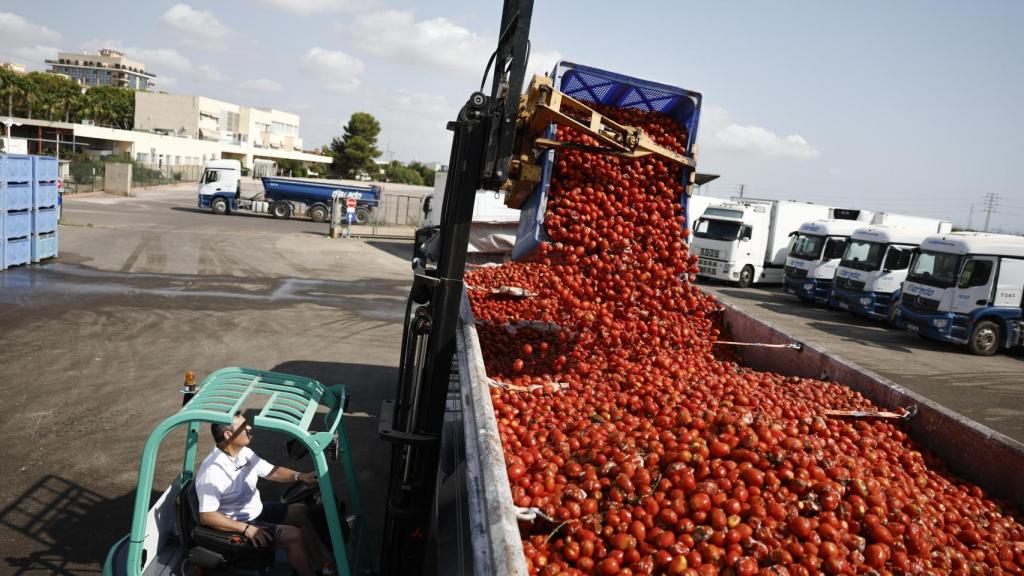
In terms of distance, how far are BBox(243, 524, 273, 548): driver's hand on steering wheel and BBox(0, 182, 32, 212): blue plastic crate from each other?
1514cm

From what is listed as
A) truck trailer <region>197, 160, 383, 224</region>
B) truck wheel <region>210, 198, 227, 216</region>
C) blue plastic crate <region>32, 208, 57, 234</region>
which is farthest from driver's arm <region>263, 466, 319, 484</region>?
truck wheel <region>210, 198, 227, 216</region>

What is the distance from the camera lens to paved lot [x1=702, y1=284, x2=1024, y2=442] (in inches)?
435

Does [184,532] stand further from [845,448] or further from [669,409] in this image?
[845,448]

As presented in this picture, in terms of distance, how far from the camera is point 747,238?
83.5ft

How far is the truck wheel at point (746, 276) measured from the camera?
2592 centimetres

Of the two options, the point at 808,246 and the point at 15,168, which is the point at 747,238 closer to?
the point at 808,246

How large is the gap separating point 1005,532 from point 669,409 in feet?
5.78

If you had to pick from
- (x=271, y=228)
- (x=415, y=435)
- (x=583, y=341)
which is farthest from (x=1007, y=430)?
(x=271, y=228)

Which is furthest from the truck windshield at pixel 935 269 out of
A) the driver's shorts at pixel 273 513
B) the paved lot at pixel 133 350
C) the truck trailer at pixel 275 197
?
the truck trailer at pixel 275 197

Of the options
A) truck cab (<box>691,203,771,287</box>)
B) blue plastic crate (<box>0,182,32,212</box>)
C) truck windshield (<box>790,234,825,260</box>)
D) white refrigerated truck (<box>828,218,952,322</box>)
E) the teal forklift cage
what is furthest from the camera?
truck cab (<box>691,203,771,287</box>)

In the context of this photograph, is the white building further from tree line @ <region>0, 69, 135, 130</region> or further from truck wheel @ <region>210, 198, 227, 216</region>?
truck wheel @ <region>210, 198, 227, 216</region>

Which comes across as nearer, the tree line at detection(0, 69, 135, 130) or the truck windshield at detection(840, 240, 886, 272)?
the truck windshield at detection(840, 240, 886, 272)

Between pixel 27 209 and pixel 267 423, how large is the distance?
16.3 m

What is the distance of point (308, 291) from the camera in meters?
16.2
